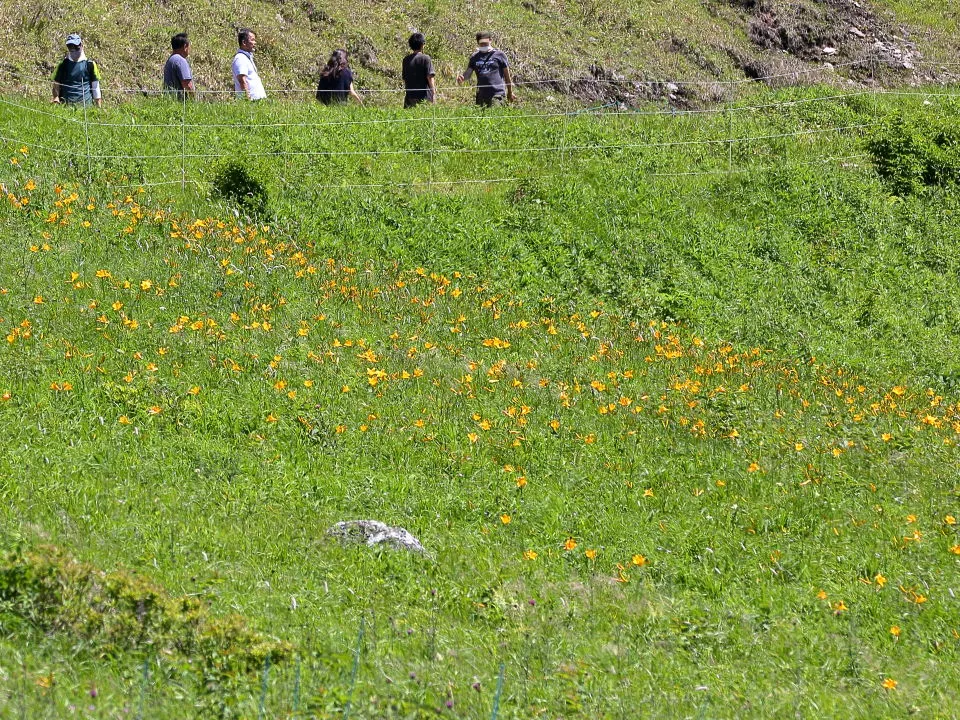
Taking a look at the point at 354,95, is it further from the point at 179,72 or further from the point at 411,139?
the point at 179,72

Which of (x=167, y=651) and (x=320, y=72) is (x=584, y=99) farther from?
(x=167, y=651)

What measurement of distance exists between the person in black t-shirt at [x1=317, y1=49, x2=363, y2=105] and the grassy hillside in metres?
1.68

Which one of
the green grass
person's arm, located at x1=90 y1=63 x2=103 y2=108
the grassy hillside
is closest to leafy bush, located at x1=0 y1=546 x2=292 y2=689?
the green grass

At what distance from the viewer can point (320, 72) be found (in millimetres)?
20703

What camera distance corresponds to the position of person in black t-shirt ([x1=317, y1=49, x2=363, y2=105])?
18422 millimetres

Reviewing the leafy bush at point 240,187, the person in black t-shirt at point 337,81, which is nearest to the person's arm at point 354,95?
the person in black t-shirt at point 337,81

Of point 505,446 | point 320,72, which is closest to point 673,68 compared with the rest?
point 320,72

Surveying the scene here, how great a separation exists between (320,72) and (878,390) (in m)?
12.2

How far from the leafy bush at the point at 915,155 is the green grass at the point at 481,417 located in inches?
20.5

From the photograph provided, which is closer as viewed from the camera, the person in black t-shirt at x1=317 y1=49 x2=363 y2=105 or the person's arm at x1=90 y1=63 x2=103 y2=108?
the person's arm at x1=90 y1=63 x2=103 y2=108

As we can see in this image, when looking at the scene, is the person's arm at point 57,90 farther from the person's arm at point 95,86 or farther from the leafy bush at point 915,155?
the leafy bush at point 915,155

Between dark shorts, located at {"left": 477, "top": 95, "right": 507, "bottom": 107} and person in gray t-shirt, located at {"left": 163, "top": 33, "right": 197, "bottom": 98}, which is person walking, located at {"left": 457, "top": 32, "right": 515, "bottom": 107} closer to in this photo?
dark shorts, located at {"left": 477, "top": 95, "right": 507, "bottom": 107}

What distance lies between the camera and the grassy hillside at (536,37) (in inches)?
754

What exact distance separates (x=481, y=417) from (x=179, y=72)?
916 cm
